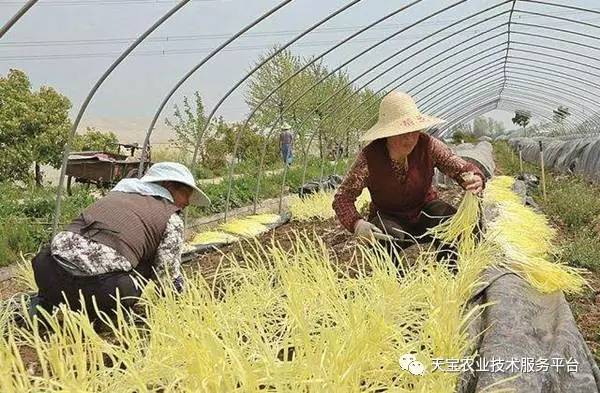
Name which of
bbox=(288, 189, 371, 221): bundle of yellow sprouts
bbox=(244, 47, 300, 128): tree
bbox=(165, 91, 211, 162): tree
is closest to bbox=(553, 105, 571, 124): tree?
bbox=(244, 47, 300, 128): tree

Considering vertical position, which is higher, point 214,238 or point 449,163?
point 449,163

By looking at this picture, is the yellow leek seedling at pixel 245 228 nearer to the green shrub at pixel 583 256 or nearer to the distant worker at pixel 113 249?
the green shrub at pixel 583 256

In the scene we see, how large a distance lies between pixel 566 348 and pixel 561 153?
16688 mm

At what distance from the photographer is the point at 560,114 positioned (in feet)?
75.7

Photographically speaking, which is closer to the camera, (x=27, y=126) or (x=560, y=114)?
(x=27, y=126)

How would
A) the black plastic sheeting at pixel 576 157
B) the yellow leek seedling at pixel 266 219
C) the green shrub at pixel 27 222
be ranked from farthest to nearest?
the black plastic sheeting at pixel 576 157, the yellow leek seedling at pixel 266 219, the green shrub at pixel 27 222

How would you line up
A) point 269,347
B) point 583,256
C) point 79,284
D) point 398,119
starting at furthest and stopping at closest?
point 583,256
point 398,119
point 79,284
point 269,347

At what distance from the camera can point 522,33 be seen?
442 inches

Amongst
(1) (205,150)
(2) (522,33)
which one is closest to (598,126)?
(2) (522,33)

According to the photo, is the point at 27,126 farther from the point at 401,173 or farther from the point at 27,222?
the point at 401,173

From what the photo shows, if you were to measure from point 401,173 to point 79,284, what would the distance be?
1.64m

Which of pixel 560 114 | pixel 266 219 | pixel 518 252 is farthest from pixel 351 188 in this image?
pixel 560 114

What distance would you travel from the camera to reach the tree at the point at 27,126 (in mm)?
15703

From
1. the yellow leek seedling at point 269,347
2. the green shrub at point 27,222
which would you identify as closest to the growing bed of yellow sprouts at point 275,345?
the yellow leek seedling at point 269,347
